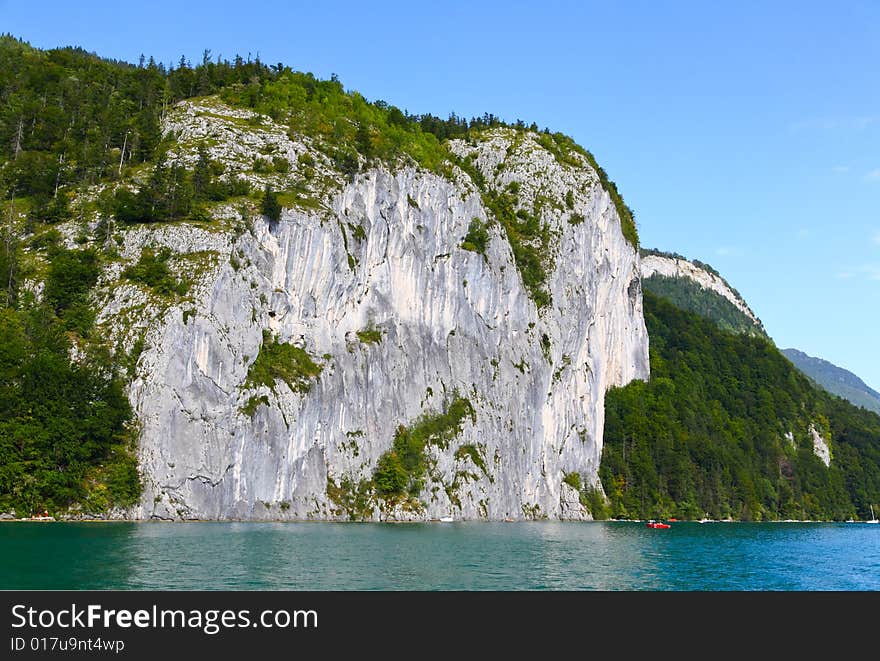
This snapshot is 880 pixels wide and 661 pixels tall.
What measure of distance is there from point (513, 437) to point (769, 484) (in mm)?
68183

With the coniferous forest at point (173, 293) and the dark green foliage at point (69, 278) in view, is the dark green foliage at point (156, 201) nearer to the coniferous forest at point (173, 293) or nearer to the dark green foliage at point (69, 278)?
the coniferous forest at point (173, 293)

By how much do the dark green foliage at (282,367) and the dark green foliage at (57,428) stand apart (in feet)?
43.5

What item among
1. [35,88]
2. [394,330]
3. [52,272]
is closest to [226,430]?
[52,272]

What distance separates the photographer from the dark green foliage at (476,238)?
11575 cm

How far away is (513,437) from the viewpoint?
111375mm

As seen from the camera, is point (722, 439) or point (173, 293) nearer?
point (173, 293)

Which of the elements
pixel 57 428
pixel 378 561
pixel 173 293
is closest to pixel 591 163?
pixel 173 293

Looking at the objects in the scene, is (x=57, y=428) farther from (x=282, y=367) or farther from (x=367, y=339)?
(x=367, y=339)

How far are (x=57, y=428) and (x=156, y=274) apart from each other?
676 inches

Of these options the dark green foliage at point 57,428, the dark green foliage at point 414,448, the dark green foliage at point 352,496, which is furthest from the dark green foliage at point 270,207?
the dark green foliage at point 414,448

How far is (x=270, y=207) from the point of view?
88125mm

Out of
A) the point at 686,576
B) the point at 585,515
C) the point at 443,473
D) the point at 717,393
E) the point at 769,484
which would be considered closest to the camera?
the point at 686,576
